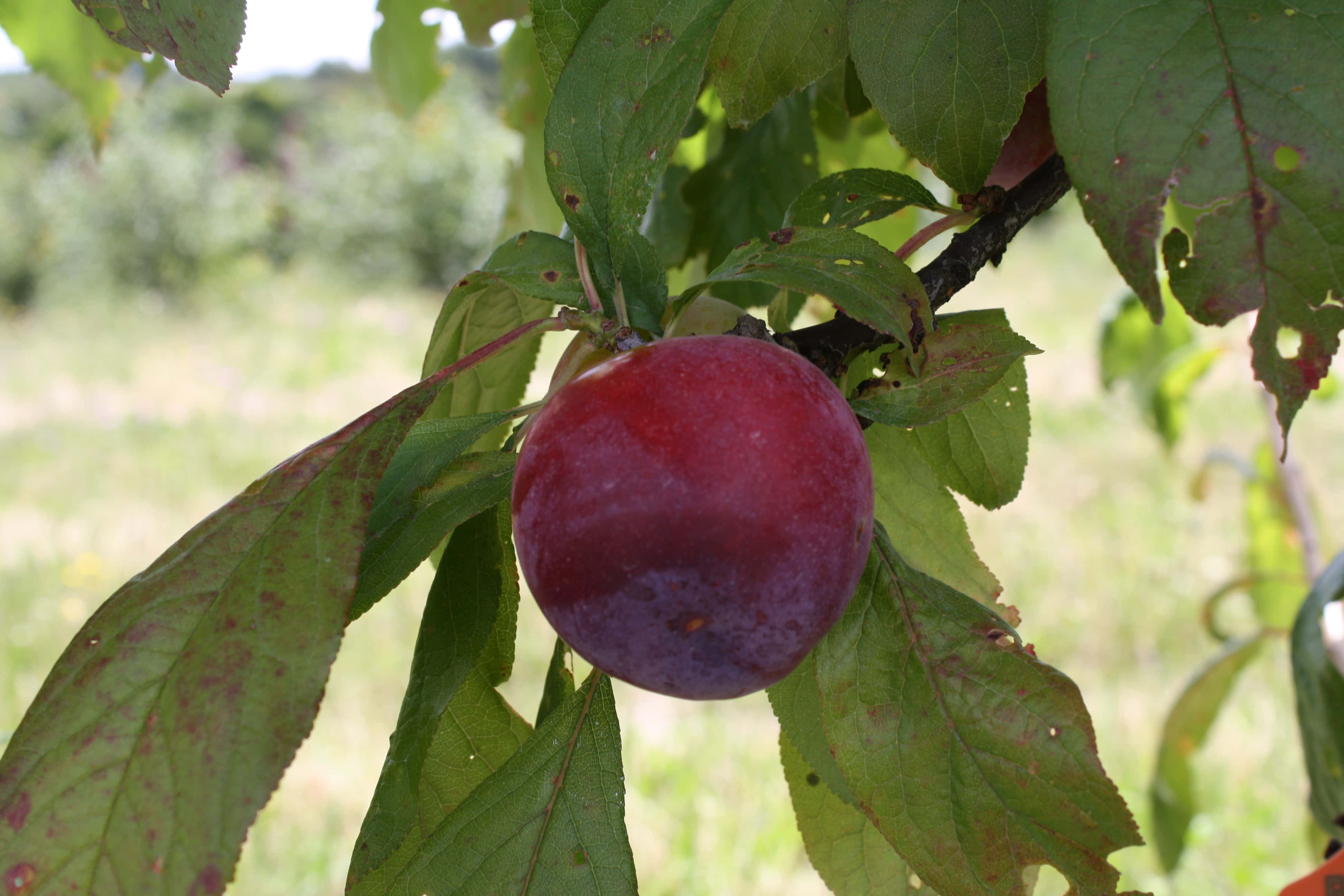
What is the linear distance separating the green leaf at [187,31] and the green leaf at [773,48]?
0.28m

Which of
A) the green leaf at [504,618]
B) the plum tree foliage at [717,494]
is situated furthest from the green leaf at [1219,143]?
the green leaf at [504,618]

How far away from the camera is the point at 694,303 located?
688 millimetres

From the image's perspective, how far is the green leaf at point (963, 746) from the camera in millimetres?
550

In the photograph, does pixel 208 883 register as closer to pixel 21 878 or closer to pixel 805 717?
pixel 21 878

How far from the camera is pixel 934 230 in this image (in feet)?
2.38

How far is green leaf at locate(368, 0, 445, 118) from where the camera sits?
1.25 meters

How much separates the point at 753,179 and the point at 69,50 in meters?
0.64

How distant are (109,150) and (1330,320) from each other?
10979mm

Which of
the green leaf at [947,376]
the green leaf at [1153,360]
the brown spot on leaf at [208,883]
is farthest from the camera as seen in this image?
the green leaf at [1153,360]

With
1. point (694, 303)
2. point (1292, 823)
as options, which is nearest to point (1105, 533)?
point (1292, 823)

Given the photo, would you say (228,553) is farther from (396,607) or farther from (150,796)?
(396,607)

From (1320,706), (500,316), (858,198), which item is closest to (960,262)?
(858,198)

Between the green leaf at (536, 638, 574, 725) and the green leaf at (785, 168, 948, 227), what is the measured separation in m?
0.32

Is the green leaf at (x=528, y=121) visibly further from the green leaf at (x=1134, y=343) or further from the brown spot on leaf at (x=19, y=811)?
the green leaf at (x=1134, y=343)
